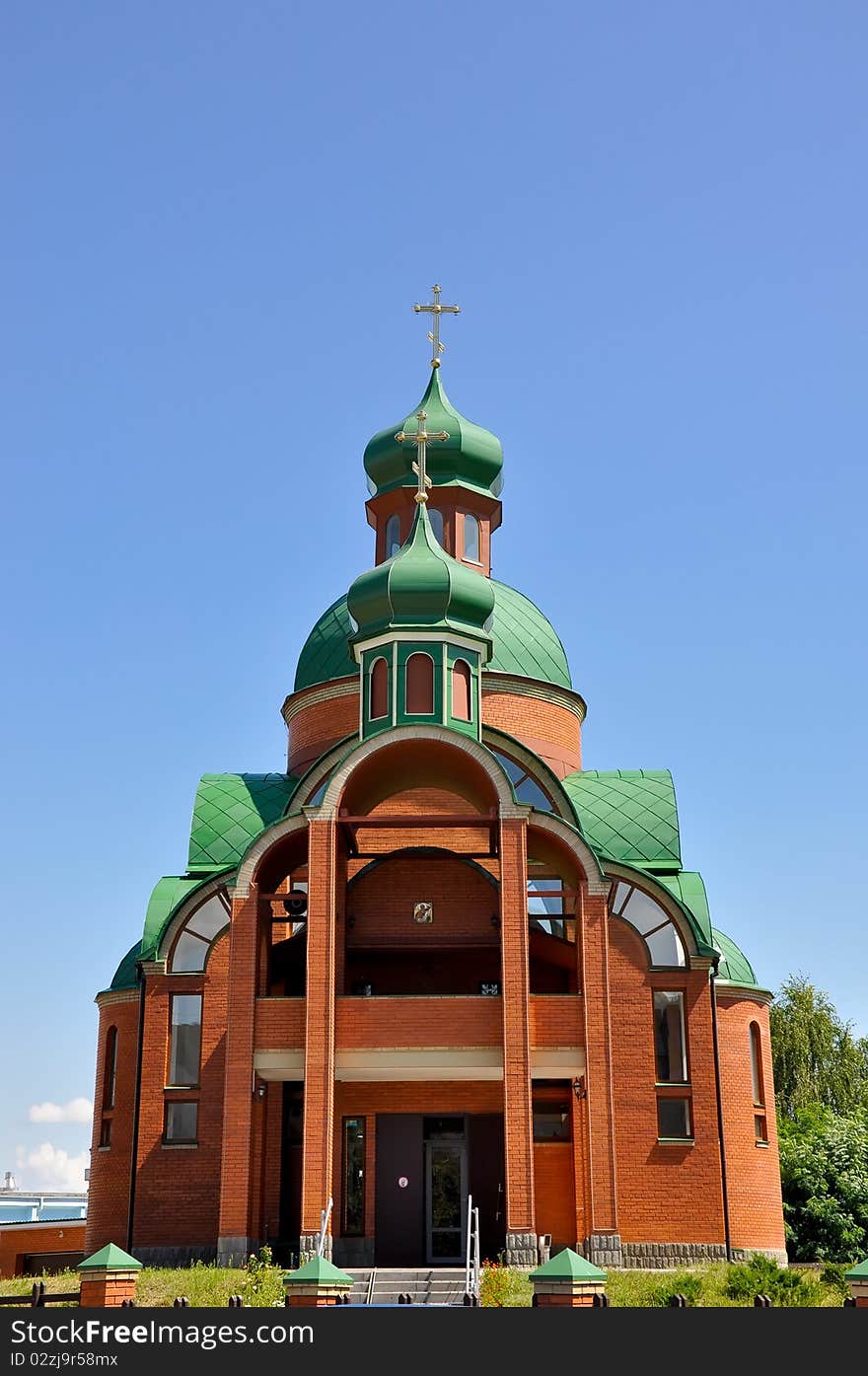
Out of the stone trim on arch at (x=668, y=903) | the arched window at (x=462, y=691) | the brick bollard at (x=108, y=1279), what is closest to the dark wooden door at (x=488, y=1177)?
the stone trim on arch at (x=668, y=903)

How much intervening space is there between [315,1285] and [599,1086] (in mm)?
8176

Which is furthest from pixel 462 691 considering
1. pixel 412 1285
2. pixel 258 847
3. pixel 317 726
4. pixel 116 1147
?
pixel 116 1147

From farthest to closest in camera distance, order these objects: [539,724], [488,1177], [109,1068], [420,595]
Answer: [539,724]
[109,1068]
[420,595]
[488,1177]

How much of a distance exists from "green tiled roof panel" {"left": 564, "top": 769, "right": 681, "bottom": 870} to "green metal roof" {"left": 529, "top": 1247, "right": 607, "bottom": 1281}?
12.1 metres

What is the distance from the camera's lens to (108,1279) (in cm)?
1351

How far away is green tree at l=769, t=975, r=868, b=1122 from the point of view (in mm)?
41188

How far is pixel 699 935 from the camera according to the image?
22.9 m

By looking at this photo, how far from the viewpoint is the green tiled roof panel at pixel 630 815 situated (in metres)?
24.9

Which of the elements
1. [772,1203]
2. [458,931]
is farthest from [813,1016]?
[458,931]

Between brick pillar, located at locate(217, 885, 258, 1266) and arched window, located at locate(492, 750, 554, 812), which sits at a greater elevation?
arched window, located at locate(492, 750, 554, 812)

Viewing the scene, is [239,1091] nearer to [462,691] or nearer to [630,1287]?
[630,1287]

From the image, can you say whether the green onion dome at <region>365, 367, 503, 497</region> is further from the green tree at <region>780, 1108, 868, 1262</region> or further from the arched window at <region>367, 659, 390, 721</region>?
the green tree at <region>780, 1108, 868, 1262</region>

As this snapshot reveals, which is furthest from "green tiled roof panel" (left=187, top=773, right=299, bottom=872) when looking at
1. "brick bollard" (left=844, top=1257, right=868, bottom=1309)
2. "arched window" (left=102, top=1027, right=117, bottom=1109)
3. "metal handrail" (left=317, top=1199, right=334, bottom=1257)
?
"brick bollard" (left=844, top=1257, right=868, bottom=1309)

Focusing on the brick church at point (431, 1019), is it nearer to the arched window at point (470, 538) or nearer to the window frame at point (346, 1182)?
the window frame at point (346, 1182)
